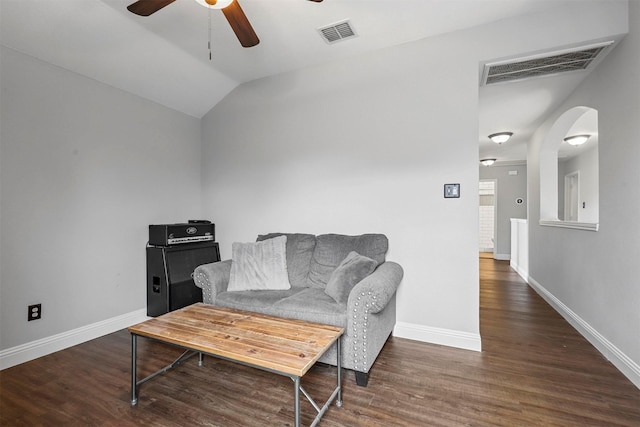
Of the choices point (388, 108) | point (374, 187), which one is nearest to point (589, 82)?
point (388, 108)

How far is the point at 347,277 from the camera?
211cm

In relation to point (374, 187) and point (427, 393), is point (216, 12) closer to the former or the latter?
point (374, 187)

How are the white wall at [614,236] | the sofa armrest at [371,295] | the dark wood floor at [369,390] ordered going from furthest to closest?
the white wall at [614,236]
the sofa armrest at [371,295]
the dark wood floor at [369,390]

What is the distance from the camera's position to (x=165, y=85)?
3070 millimetres

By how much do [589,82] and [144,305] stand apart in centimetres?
491

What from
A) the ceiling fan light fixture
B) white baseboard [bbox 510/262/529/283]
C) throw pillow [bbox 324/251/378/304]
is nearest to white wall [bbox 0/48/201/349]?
the ceiling fan light fixture

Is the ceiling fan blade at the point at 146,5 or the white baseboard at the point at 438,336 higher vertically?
the ceiling fan blade at the point at 146,5

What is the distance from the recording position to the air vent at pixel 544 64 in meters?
2.26

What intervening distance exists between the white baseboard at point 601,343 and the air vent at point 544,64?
2235 mm

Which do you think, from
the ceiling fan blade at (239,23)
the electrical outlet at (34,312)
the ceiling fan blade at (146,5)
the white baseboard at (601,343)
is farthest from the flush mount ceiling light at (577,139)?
the electrical outlet at (34,312)

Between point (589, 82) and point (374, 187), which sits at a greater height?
point (589, 82)

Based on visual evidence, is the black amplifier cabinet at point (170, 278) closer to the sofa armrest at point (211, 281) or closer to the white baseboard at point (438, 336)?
the sofa armrest at point (211, 281)

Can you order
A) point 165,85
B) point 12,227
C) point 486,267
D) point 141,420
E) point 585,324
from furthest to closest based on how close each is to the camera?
1. point 486,267
2. point 165,85
3. point 585,324
4. point 12,227
5. point 141,420

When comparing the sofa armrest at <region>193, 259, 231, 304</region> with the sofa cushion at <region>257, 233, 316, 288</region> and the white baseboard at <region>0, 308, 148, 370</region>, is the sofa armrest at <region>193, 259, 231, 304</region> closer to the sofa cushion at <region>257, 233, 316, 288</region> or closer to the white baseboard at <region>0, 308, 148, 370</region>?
the sofa cushion at <region>257, 233, 316, 288</region>
